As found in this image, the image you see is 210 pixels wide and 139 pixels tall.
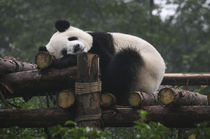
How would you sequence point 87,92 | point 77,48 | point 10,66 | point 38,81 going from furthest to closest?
A: point 77,48, point 10,66, point 38,81, point 87,92

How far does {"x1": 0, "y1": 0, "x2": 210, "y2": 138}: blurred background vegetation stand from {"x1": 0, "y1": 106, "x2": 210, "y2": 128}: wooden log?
34.6ft

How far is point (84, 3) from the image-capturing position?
55.3 ft

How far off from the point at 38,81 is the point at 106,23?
43.1 feet

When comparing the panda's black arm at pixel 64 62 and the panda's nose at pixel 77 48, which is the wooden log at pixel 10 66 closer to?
the panda's black arm at pixel 64 62

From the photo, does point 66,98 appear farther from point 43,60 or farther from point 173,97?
point 173,97

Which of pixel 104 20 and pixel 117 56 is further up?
pixel 104 20

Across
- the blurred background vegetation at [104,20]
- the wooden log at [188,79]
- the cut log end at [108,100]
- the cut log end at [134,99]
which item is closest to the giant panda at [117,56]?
the cut log end at [134,99]

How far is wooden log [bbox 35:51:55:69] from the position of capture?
12.2ft

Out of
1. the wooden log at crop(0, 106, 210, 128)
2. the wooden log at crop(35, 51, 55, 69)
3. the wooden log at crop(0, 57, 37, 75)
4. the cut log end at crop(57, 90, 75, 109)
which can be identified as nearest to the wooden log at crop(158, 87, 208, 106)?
the wooden log at crop(0, 106, 210, 128)

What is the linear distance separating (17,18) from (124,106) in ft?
42.5

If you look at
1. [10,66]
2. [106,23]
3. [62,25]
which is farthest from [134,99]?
[106,23]

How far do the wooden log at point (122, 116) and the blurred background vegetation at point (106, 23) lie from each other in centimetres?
1055

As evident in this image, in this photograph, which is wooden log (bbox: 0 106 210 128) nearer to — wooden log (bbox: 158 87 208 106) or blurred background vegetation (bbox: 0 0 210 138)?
wooden log (bbox: 158 87 208 106)

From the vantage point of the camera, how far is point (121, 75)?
162 inches
